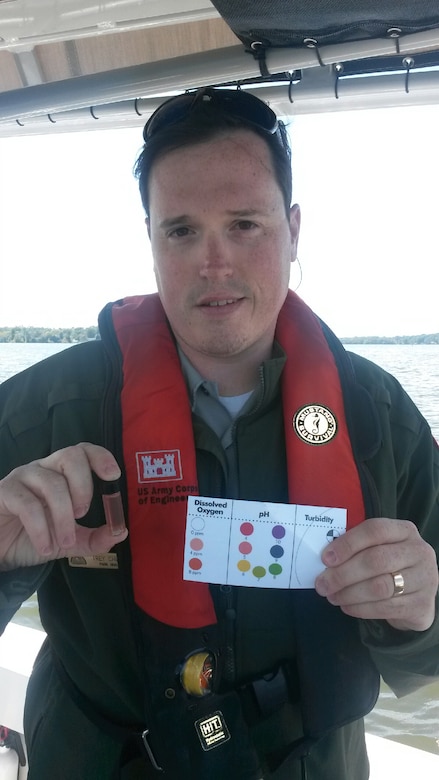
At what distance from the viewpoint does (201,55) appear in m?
1.71

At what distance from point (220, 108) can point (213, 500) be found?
0.93 metres

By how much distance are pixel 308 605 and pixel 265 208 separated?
34.9 inches

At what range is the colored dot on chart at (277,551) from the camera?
1163mm

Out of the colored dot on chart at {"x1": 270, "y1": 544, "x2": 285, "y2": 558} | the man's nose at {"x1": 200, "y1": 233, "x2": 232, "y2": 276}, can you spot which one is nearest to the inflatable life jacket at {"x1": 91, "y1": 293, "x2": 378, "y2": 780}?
the colored dot on chart at {"x1": 270, "y1": 544, "x2": 285, "y2": 558}

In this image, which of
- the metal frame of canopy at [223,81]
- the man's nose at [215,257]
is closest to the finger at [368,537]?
the man's nose at [215,257]

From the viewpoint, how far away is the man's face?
4.39 ft

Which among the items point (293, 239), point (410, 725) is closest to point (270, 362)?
point (293, 239)

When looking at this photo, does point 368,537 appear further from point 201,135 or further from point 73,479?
point 201,135

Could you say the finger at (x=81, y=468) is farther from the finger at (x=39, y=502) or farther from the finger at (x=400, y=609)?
the finger at (x=400, y=609)

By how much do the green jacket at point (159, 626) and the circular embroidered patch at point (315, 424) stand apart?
0.05m

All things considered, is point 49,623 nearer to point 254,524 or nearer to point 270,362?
point 254,524

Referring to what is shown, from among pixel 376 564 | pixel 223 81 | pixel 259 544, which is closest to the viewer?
pixel 376 564

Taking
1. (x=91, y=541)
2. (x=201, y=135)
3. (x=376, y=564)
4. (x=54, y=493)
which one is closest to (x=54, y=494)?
(x=54, y=493)

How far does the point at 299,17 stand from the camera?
1228 millimetres
